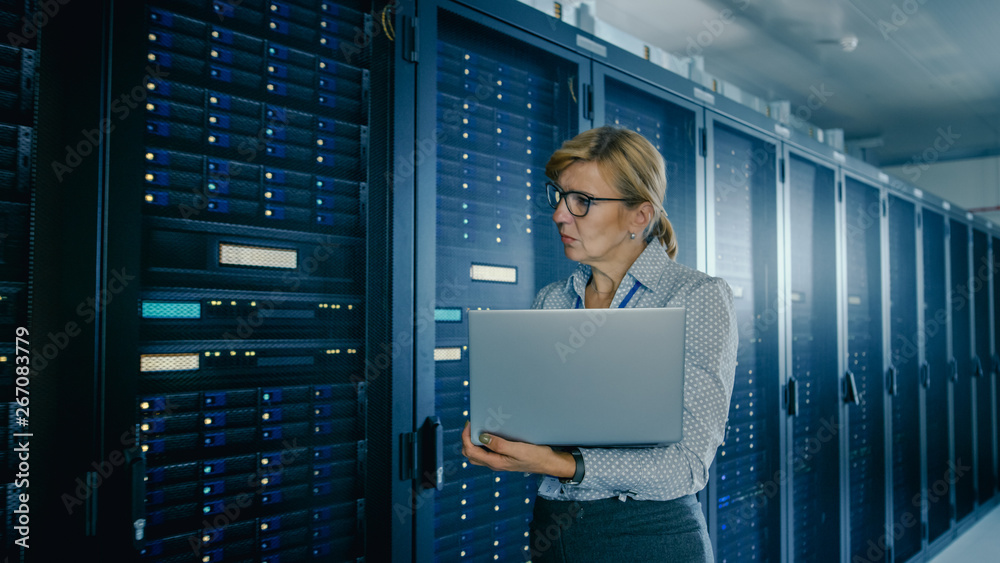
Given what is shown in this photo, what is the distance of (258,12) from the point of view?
115cm

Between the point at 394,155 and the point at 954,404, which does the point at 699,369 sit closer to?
the point at 394,155

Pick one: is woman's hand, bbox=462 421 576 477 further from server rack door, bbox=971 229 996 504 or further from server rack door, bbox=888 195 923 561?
server rack door, bbox=971 229 996 504

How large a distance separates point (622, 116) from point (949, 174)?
19.1ft

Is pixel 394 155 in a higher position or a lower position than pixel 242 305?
higher

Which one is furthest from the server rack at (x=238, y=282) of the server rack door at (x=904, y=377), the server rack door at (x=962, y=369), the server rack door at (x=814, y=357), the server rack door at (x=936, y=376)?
the server rack door at (x=962, y=369)

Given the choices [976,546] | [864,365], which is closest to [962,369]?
[976,546]

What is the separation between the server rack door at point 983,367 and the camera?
4639 mm

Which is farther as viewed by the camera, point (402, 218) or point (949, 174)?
point (949, 174)

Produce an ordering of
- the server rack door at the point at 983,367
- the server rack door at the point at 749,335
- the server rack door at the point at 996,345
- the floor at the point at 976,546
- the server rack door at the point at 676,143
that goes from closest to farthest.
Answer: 1. the server rack door at the point at 676,143
2. the server rack door at the point at 749,335
3. the floor at the point at 976,546
4. the server rack door at the point at 983,367
5. the server rack door at the point at 996,345

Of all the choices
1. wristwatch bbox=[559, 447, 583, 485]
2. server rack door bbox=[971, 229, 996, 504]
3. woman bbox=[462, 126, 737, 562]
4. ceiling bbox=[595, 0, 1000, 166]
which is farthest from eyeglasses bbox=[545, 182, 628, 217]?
server rack door bbox=[971, 229, 996, 504]

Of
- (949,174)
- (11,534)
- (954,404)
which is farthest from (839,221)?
(949,174)

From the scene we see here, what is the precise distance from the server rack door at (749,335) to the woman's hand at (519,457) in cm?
145

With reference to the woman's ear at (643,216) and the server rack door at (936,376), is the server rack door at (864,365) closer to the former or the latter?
the server rack door at (936,376)

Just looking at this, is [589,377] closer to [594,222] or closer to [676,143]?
[594,222]
